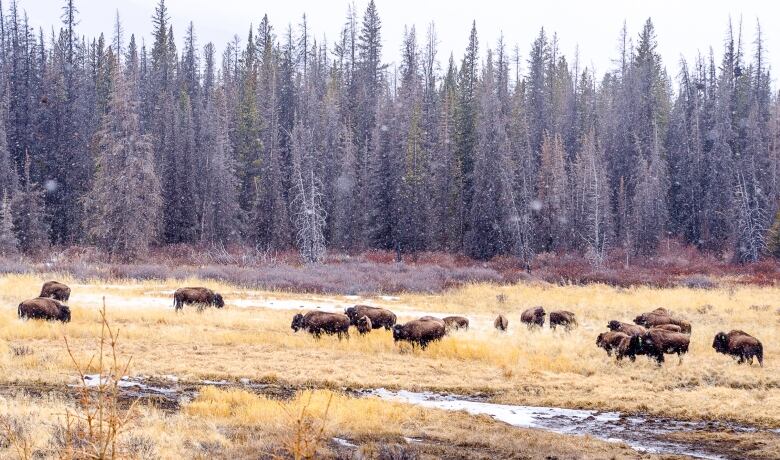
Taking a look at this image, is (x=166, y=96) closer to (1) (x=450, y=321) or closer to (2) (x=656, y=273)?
(2) (x=656, y=273)

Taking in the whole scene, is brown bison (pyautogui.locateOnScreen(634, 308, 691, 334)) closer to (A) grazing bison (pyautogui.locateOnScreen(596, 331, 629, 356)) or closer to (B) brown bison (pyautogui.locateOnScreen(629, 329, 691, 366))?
(A) grazing bison (pyautogui.locateOnScreen(596, 331, 629, 356))

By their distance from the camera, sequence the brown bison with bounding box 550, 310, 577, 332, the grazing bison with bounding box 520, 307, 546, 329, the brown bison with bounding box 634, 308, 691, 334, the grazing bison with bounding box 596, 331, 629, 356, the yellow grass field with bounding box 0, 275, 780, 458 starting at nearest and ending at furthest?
the yellow grass field with bounding box 0, 275, 780, 458
the grazing bison with bounding box 596, 331, 629, 356
the brown bison with bounding box 634, 308, 691, 334
the brown bison with bounding box 550, 310, 577, 332
the grazing bison with bounding box 520, 307, 546, 329

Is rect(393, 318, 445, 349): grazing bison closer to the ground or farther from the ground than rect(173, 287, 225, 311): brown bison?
closer to the ground

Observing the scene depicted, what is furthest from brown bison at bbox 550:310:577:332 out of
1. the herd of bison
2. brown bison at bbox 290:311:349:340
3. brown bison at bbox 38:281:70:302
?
brown bison at bbox 38:281:70:302

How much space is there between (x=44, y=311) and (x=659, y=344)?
1688 centimetres

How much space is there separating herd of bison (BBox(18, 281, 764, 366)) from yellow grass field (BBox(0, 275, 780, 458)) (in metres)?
0.36

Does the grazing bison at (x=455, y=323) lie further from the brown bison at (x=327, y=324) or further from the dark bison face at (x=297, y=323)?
the dark bison face at (x=297, y=323)

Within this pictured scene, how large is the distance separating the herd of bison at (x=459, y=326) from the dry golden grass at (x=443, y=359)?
0.35 m

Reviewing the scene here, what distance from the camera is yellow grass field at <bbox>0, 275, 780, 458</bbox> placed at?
39.4 feet

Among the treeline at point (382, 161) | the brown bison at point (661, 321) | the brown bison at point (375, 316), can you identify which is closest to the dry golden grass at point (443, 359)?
the brown bison at point (661, 321)

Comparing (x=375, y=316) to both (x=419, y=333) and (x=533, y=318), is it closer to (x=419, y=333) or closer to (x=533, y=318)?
(x=419, y=333)

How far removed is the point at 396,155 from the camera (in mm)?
53406

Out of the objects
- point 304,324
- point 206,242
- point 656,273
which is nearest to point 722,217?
point 656,273

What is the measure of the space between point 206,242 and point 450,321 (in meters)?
37.7
